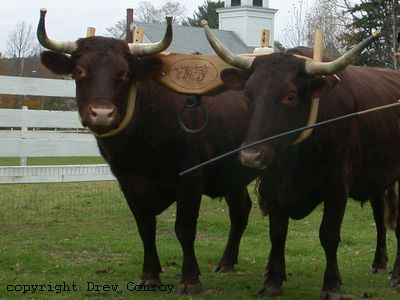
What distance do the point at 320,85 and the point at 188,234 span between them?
1.98 meters

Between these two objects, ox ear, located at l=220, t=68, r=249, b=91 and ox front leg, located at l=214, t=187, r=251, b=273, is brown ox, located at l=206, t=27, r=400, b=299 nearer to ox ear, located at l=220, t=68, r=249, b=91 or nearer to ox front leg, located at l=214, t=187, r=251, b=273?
ox ear, located at l=220, t=68, r=249, b=91

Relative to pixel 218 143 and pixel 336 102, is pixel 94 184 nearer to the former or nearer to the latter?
pixel 218 143

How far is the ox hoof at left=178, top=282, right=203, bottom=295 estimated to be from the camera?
685 centimetres

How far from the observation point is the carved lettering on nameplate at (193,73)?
6.77 metres

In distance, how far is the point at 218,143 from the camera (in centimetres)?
715

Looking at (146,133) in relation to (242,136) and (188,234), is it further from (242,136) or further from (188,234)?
(242,136)

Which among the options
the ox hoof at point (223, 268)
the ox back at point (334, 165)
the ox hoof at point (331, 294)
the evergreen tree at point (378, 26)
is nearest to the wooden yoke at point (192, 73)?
the ox back at point (334, 165)

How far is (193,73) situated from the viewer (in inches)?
268

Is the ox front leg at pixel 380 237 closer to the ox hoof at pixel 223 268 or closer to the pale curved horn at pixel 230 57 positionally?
the ox hoof at pixel 223 268

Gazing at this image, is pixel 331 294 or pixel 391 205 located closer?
pixel 331 294

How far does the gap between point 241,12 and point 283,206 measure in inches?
1774

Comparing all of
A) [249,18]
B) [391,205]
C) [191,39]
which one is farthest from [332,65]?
[249,18]

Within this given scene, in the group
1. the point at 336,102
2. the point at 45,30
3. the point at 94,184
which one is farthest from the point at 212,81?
the point at 94,184

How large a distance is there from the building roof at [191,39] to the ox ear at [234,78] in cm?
3760
